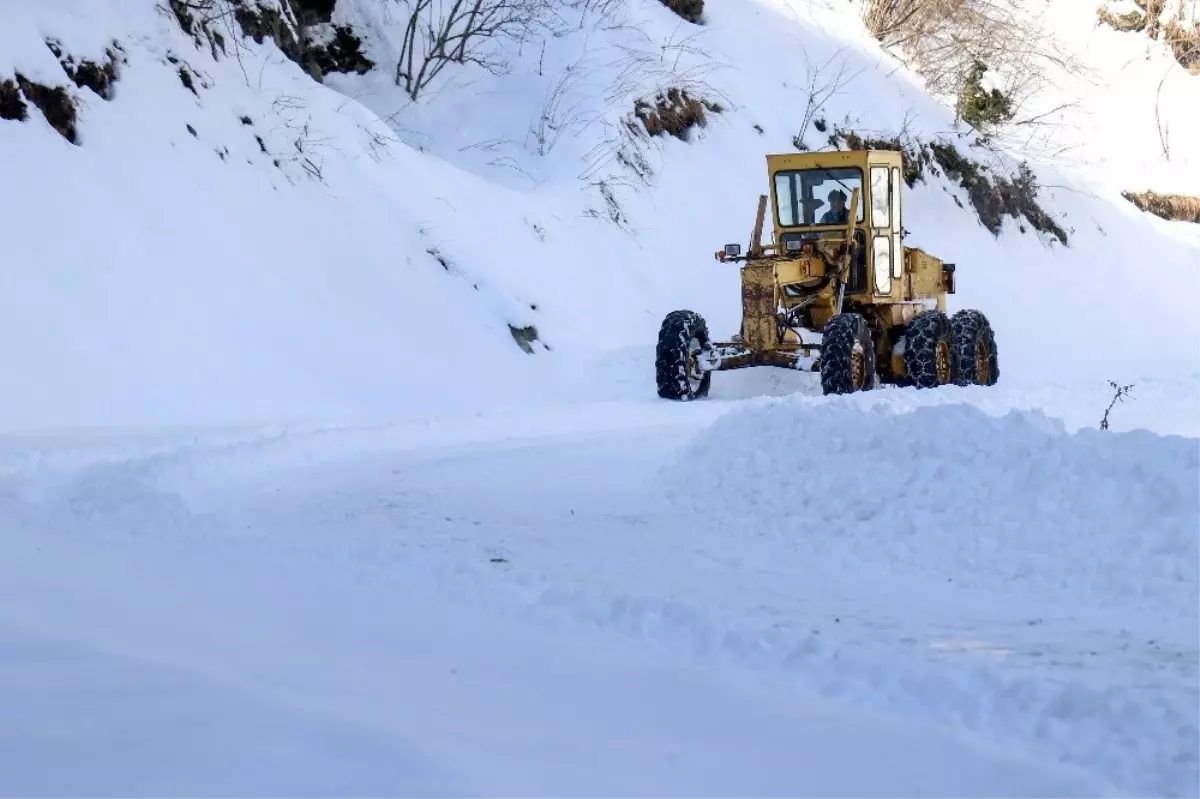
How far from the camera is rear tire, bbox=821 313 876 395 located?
12836mm

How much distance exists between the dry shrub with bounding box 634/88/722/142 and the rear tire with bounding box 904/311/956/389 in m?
7.33

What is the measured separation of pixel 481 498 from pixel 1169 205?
24.2m

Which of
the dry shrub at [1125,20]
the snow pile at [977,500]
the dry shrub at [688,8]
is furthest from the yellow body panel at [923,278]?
the dry shrub at [1125,20]

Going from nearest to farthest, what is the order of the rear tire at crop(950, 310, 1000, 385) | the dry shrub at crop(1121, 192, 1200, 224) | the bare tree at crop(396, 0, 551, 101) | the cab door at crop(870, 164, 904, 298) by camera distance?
1. the cab door at crop(870, 164, 904, 298)
2. the rear tire at crop(950, 310, 1000, 385)
3. the bare tree at crop(396, 0, 551, 101)
4. the dry shrub at crop(1121, 192, 1200, 224)

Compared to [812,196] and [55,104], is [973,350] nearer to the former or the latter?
[812,196]

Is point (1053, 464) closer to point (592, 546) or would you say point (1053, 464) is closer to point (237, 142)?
point (592, 546)

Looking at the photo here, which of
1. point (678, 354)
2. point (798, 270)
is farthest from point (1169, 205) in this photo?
point (678, 354)

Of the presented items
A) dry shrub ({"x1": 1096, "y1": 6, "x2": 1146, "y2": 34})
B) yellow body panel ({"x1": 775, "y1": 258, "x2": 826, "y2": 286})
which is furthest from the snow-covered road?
dry shrub ({"x1": 1096, "y1": 6, "x2": 1146, "y2": 34})

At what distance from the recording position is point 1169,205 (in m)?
28.6

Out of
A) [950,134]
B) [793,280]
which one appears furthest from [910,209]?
[793,280]

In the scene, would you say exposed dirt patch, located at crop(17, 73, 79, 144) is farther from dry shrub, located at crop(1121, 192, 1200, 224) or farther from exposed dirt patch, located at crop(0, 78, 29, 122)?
dry shrub, located at crop(1121, 192, 1200, 224)

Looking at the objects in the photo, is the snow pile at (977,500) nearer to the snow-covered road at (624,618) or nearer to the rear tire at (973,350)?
the snow-covered road at (624,618)

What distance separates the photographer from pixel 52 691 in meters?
4.11

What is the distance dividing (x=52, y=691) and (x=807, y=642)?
7.34ft
